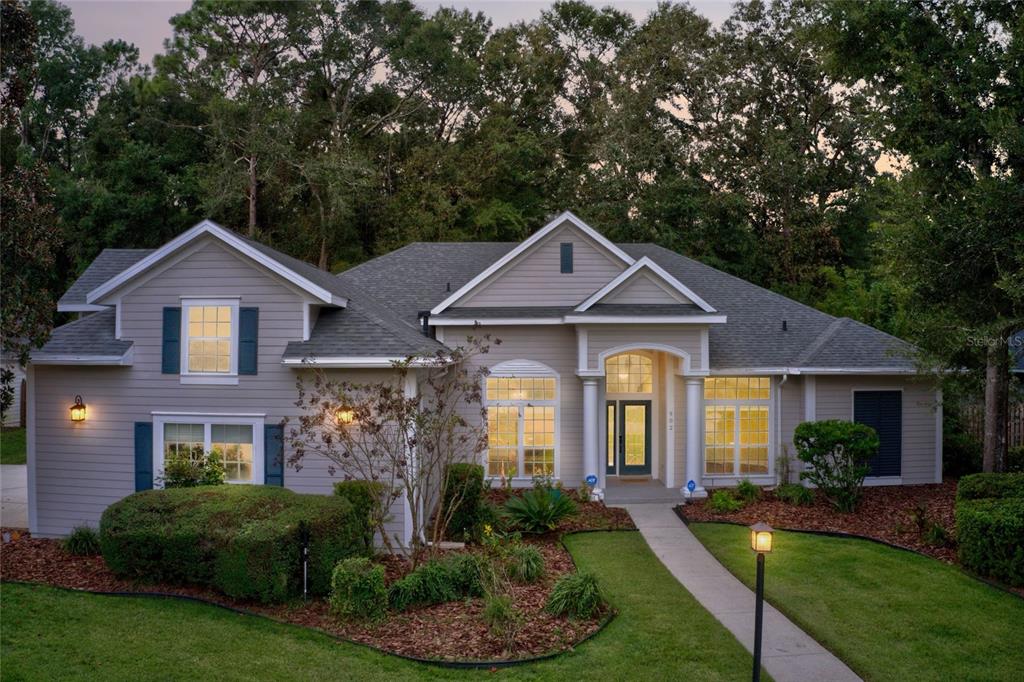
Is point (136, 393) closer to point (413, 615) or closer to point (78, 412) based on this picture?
point (78, 412)

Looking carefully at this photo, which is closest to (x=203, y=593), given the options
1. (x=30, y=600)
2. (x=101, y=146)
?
(x=30, y=600)

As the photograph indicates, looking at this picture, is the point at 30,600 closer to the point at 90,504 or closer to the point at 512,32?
the point at 90,504

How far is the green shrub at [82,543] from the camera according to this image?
1170 centimetres

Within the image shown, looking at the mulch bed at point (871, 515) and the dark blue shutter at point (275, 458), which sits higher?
the dark blue shutter at point (275, 458)

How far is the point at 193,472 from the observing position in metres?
12.0

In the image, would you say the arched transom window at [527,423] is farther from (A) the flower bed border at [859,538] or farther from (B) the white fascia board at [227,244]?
(B) the white fascia board at [227,244]

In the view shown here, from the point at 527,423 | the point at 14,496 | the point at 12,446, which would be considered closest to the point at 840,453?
the point at 527,423

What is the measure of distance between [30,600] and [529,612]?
645 centimetres

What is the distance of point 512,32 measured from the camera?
113 feet

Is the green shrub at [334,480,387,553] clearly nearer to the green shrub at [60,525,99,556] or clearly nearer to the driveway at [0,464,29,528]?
the green shrub at [60,525,99,556]

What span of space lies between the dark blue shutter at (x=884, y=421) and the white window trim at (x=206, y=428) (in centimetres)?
1291

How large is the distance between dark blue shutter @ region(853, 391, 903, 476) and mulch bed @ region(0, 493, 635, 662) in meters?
8.78

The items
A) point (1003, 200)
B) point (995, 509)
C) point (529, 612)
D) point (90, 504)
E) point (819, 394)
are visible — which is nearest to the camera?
point (529, 612)

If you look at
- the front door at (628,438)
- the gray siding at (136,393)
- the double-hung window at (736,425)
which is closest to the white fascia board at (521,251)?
the front door at (628,438)
